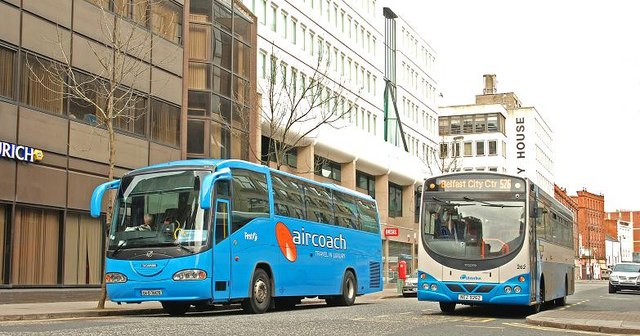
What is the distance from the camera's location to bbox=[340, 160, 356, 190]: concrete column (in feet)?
190

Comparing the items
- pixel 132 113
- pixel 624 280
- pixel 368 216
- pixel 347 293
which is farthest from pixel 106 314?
pixel 624 280

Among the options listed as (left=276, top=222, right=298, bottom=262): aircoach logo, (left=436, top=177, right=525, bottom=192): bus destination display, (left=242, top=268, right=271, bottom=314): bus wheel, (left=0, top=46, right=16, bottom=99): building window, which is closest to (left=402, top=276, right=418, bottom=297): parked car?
(left=276, top=222, right=298, bottom=262): aircoach logo

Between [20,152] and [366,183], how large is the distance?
132 feet

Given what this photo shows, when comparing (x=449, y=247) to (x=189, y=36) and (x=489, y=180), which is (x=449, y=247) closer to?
(x=489, y=180)

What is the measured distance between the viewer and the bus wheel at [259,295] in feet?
66.5

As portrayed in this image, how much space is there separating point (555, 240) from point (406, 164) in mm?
44514

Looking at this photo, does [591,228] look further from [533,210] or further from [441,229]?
[441,229]

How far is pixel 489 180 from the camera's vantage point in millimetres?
21359

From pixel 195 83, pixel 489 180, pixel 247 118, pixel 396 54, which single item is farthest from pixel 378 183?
pixel 489 180

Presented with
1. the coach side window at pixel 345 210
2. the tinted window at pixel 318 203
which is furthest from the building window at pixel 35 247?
the coach side window at pixel 345 210

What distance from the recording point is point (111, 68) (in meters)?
25.0

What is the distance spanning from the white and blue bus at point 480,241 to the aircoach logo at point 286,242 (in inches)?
131

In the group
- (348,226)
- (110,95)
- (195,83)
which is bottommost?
(348,226)

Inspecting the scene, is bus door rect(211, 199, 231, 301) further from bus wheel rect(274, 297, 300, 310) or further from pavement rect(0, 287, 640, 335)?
bus wheel rect(274, 297, 300, 310)
